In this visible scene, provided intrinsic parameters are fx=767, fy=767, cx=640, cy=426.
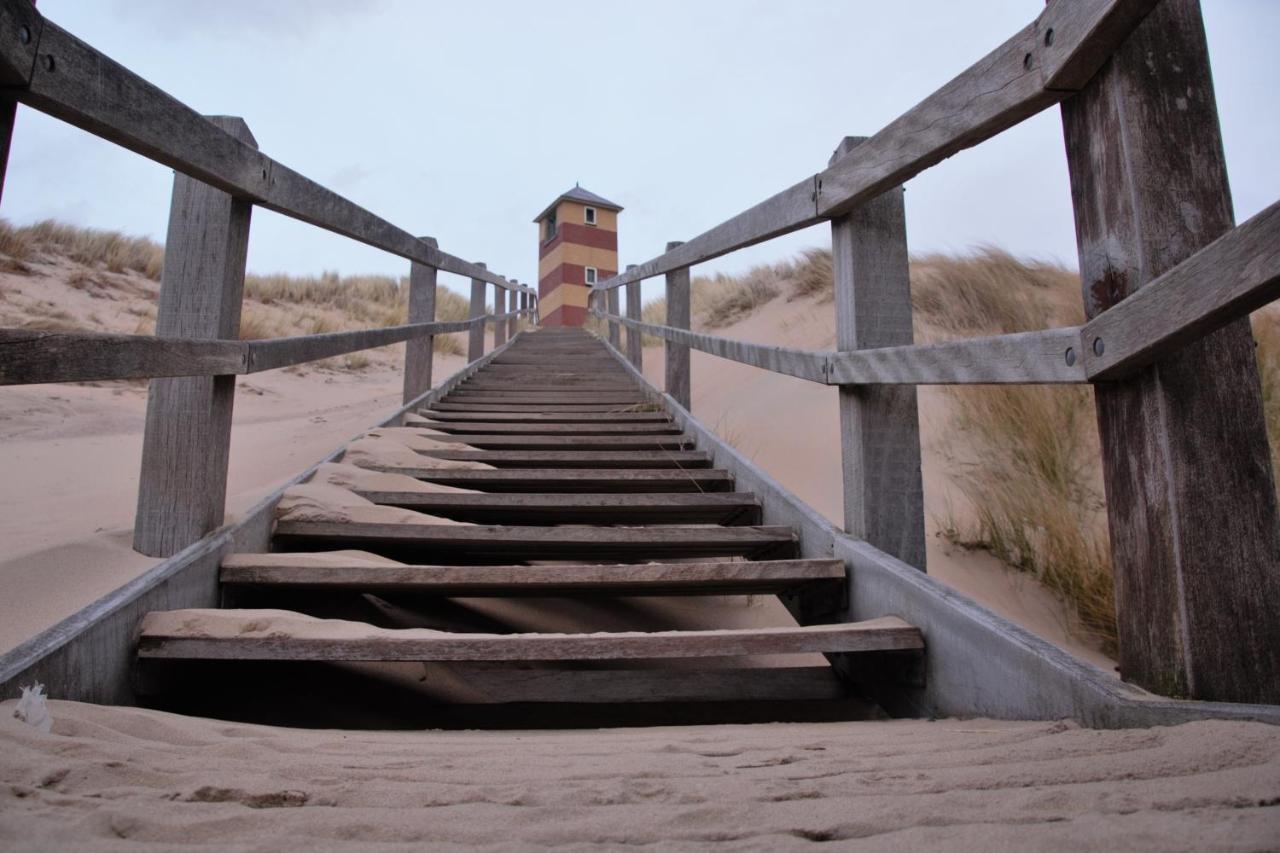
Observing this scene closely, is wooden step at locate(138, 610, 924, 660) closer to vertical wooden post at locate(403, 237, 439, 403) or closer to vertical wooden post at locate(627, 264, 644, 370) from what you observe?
vertical wooden post at locate(403, 237, 439, 403)

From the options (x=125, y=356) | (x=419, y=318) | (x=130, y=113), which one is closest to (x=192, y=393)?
(x=125, y=356)

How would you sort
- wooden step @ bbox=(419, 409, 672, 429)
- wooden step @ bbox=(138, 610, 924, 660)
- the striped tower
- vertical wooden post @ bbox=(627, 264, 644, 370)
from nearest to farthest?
wooden step @ bbox=(138, 610, 924, 660), wooden step @ bbox=(419, 409, 672, 429), vertical wooden post @ bbox=(627, 264, 644, 370), the striped tower

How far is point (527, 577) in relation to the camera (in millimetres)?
2047

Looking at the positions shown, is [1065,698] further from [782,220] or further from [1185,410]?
[782,220]

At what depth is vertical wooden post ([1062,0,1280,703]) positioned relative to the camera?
1.15 meters

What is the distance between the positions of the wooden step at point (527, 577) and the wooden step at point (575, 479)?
35.4 inches

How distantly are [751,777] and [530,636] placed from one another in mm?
684

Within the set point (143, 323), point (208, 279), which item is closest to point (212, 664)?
point (208, 279)

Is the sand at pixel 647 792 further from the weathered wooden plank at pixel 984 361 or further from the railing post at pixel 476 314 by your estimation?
the railing post at pixel 476 314

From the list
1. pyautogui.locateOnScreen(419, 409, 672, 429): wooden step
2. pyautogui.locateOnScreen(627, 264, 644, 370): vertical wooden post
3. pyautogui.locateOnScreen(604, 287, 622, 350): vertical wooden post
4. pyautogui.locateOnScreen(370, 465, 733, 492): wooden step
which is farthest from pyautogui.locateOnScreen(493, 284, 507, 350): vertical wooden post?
pyautogui.locateOnScreen(370, 465, 733, 492): wooden step

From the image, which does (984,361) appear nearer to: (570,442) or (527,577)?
(527,577)

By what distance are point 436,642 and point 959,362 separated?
123cm

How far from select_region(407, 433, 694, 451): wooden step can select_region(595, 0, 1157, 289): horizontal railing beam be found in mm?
1556

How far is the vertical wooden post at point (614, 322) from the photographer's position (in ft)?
30.0
